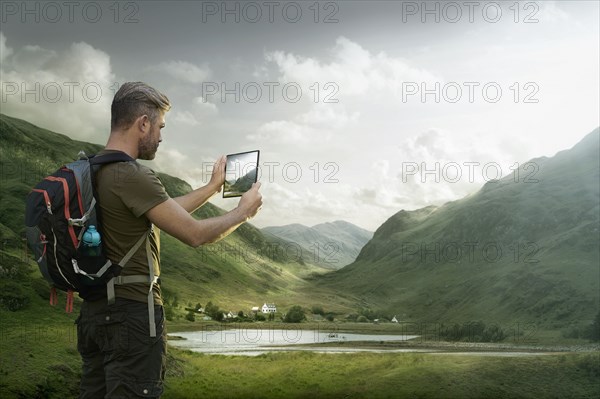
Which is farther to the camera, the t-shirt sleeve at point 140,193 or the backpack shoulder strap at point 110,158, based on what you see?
the backpack shoulder strap at point 110,158

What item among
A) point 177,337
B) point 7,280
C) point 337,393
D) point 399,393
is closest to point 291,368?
point 337,393

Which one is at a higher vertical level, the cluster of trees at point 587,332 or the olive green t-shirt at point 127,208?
the olive green t-shirt at point 127,208

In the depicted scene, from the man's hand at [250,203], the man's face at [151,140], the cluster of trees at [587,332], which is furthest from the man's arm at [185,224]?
the cluster of trees at [587,332]

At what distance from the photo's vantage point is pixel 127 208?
626 centimetres

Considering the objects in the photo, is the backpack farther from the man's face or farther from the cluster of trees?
the cluster of trees

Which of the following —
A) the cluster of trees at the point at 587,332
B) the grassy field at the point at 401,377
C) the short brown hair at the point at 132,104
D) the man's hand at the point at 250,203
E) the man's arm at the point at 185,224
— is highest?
the short brown hair at the point at 132,104

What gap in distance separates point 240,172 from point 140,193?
66.1 inches

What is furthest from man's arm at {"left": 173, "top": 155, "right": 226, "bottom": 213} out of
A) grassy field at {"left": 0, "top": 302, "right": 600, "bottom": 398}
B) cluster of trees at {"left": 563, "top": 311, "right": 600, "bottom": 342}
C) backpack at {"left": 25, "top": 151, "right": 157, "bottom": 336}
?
cluster of trees at {"left": 563, "top": 311, "right": 600, "bottom": 342}

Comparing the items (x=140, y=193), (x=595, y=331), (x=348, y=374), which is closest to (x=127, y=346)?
(x=140, y=193)

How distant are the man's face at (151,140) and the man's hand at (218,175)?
1.28 meters

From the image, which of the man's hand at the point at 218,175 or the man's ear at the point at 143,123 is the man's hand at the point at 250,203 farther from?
the man's ear at the point at 143,123

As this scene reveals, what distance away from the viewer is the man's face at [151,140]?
6641 millimetres

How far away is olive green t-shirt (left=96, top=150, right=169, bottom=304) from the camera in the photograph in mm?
6156

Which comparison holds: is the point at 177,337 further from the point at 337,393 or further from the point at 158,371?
the point at 158,371
